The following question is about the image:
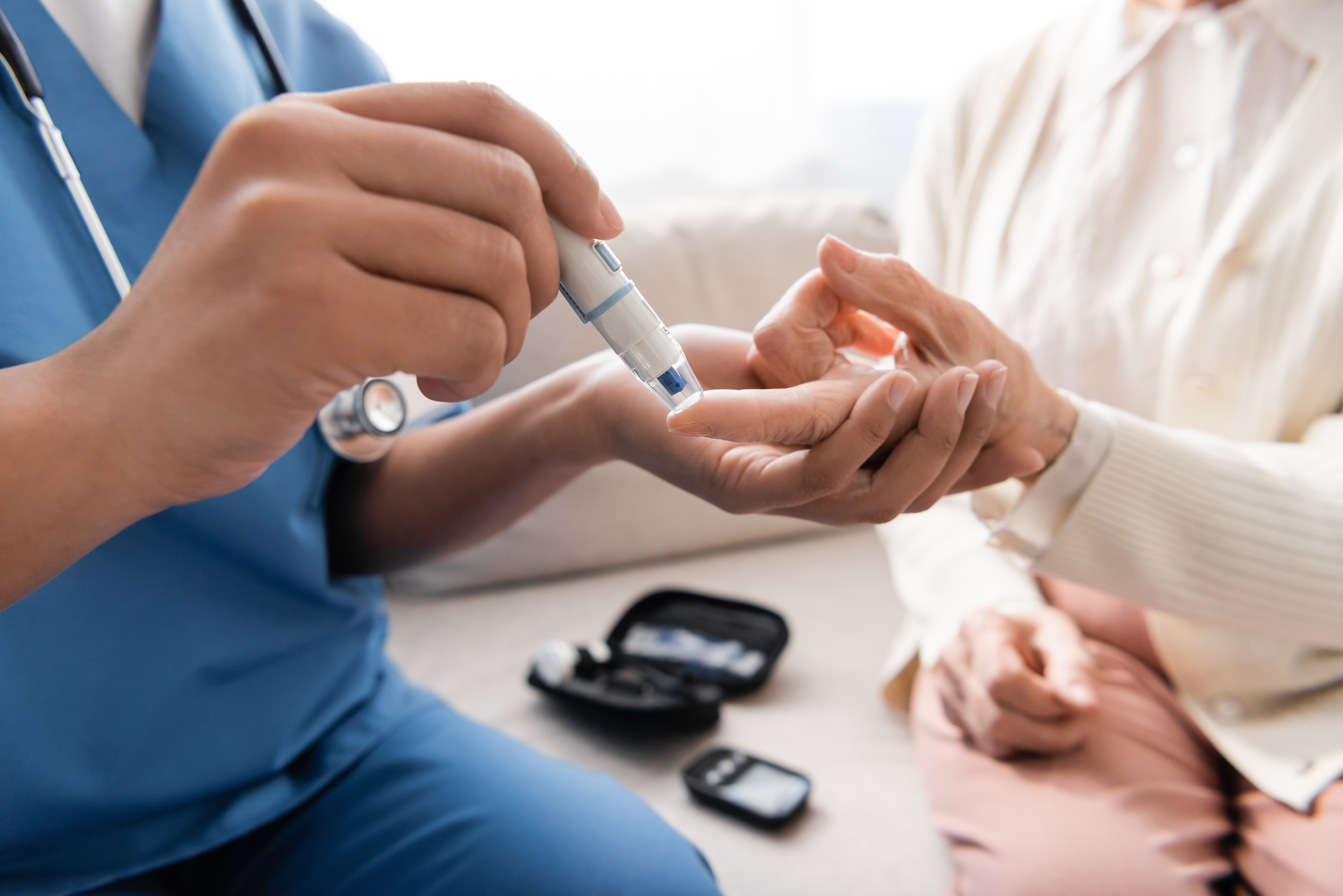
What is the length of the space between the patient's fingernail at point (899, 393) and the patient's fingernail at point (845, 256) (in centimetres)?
11

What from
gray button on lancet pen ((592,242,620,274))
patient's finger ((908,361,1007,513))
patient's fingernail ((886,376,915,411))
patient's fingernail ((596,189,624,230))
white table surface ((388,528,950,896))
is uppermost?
patient's fingernail ((596,189,624,230))

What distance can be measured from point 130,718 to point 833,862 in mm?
569

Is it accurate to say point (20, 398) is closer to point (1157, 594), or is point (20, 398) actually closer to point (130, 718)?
point (130, 718)

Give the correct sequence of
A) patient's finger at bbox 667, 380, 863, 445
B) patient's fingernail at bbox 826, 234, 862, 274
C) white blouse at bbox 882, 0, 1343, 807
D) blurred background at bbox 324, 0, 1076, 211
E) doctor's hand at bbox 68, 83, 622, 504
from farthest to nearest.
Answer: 1. blurred background at bbox 324, 0, 1076, 211
2. white blouse at bbox 882, 0, 1343, 807
3. patient's fingernail at bbox 826, 234, 862, 274
4. patient's finger at bbox 667, 380, 863, 445
5. doctor's hand at bbox 68, 83, 622, 504

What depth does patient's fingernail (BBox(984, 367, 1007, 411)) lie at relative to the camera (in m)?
0.49

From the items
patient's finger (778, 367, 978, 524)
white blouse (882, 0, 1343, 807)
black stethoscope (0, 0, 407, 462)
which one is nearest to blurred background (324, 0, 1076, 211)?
white blouse (882, 0, 1343, 807)

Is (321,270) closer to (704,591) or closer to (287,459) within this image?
(287,459)

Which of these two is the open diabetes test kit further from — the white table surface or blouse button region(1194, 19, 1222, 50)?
blouse button region(1194, 19, 1222, 50)

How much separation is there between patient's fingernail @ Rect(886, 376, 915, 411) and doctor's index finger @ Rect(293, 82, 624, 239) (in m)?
0.19

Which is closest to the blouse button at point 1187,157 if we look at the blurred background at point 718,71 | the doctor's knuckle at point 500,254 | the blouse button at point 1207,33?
the blouse button at point 1207,33

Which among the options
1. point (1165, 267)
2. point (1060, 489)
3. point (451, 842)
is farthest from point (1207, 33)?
point (451, 842)

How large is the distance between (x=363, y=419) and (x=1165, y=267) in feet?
2.58

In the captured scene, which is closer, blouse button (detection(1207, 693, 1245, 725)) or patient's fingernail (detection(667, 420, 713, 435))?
patient's fingernail (detection(667, 420, 713, 435))

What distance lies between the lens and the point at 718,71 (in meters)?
1.33
